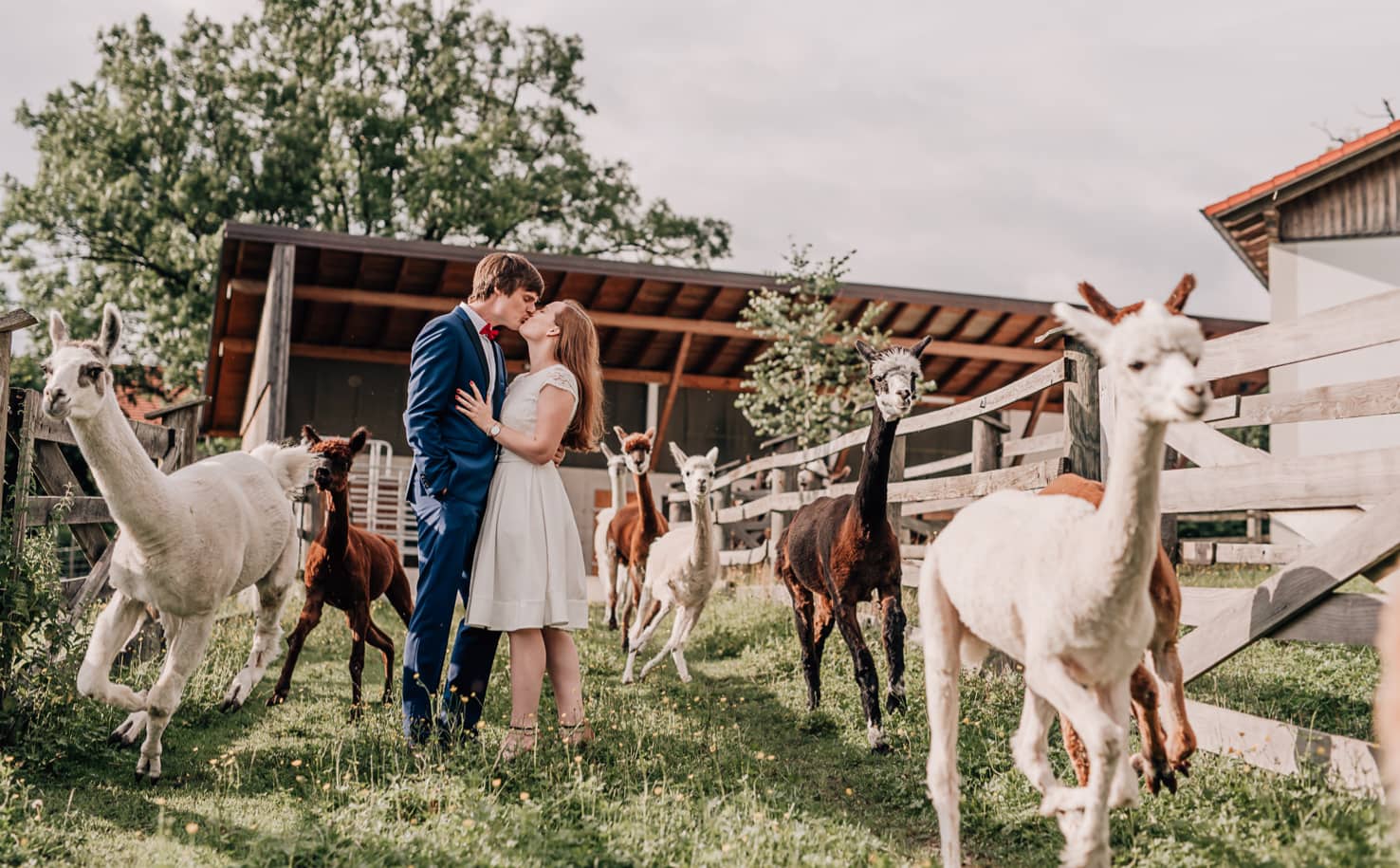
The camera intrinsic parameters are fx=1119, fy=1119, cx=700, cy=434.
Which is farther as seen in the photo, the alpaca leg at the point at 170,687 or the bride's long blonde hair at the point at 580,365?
the bride's long blonde hair at the point at 580,365

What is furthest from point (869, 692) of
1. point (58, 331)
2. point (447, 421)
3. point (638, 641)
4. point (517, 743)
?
point (58, 331)

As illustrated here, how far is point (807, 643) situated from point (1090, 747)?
3.96 m

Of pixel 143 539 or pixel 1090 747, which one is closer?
pixel 1090 747

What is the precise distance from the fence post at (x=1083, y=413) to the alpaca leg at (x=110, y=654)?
183 inches

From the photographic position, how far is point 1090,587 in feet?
9.84

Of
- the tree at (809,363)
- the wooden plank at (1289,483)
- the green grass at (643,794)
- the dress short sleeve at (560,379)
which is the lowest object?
the green grass at (643,794)

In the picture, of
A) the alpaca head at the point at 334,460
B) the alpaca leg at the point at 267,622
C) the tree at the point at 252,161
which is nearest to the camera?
the alpaca leg at the point at 267,622

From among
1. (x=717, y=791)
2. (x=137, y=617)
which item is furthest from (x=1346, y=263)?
(x=137, y=617)

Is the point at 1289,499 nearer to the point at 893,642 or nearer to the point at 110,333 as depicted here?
the point at 893,642

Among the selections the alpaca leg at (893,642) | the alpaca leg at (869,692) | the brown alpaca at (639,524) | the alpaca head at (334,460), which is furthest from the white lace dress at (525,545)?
the brown alpaca at (639,524)

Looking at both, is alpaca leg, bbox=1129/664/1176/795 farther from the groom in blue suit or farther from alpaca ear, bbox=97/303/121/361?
alpaca ear, bbox=97/303/121/361

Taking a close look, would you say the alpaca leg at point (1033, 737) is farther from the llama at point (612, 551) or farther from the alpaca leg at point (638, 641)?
the llama at point (612, 551)

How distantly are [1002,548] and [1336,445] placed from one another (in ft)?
39.9

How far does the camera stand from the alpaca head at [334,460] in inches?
272
